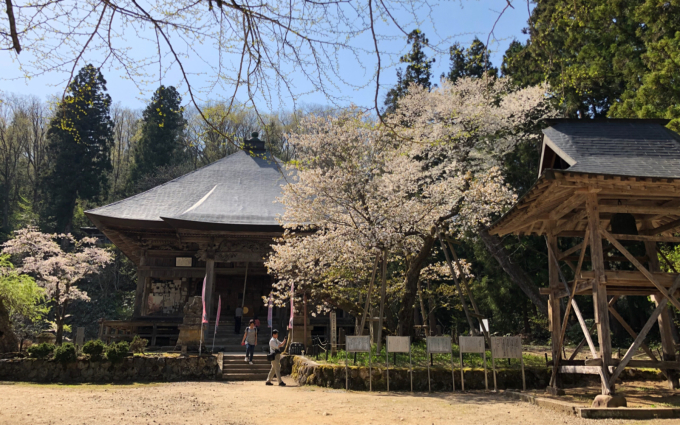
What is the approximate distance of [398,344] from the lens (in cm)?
956

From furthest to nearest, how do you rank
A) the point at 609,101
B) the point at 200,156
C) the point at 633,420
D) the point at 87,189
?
the point at 200,156 → the point at 87,189 → the point at 609,101 → the point at 633,420

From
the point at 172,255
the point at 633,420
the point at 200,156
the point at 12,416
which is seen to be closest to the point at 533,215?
the point at 633,420

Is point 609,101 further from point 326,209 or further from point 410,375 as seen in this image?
point 410,375

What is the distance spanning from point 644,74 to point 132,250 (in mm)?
21729

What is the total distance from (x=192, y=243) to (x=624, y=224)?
16.0m

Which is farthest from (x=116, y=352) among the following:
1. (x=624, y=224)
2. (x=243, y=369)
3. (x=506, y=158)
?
(x=506, y=158)

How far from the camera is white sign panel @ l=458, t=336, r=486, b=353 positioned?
30.8 feet

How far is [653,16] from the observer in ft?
49.9

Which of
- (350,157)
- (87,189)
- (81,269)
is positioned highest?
(87,189)

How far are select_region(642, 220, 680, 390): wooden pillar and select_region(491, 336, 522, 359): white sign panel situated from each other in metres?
2.34

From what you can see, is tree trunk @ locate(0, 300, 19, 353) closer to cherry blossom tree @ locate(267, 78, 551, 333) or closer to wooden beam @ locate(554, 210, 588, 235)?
cherry blossom tree @ locate(267, 78, 551, 333)

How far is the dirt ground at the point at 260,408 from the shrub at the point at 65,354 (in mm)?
2153

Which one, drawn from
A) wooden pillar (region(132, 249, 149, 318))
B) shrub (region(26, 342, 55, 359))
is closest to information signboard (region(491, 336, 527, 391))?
shrub (region(26, 342, 55, 359))

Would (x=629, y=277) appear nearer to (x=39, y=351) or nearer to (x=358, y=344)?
(x=358, y=344)
